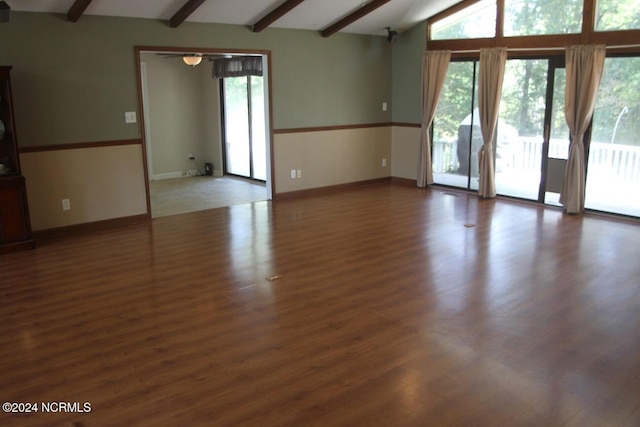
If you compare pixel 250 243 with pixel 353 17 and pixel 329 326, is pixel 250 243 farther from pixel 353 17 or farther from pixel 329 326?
pixel 353 17

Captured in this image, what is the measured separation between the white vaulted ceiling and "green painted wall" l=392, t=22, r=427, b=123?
197 mm

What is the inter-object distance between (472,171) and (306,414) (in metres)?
6.15

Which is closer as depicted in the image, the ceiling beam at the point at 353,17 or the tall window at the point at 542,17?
the tall window at the point at 542,17

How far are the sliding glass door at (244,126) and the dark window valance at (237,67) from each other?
25cm

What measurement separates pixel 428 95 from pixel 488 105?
106 centimetres

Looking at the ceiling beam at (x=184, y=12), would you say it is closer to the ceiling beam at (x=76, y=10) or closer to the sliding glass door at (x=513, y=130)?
the ceiling beam at (x=76, y=10)

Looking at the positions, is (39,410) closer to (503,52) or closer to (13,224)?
(13,224)

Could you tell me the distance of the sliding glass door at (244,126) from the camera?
9336 mm

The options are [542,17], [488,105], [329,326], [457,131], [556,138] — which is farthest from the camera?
[457,131]

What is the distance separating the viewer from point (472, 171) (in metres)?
8.14

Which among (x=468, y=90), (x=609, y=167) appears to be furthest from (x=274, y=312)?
(x=468, y=90)

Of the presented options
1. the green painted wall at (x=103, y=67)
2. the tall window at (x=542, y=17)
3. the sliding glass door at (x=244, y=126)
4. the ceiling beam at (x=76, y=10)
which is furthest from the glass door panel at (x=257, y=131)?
the tall window at (x=542, y=17)

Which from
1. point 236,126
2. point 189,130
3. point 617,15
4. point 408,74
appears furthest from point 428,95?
point 189,130

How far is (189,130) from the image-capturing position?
403 inches
